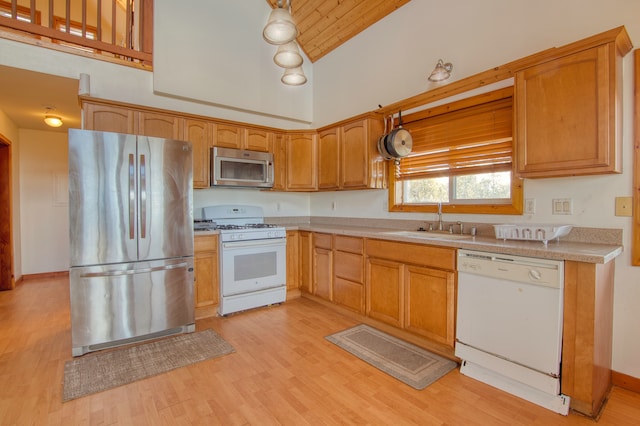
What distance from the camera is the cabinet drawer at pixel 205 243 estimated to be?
327cm

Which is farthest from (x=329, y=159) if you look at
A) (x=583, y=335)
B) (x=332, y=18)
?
(x=583, y=335)

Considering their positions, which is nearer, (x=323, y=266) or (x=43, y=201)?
(x=323, y=266)

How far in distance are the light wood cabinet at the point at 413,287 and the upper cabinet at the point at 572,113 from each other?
893mm

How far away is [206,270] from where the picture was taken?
11.0ft

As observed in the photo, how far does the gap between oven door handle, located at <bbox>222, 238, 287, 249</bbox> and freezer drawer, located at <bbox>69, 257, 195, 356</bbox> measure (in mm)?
463

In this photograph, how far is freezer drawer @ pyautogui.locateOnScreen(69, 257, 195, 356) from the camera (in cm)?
255

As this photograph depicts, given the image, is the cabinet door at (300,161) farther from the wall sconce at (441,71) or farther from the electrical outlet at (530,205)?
the electrical outlet at (530,205)

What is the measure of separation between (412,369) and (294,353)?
0.93m

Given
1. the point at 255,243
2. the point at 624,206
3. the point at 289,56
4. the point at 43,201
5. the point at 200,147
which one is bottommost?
the point at 255,243

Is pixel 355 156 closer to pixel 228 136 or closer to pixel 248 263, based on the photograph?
pixel 228 136

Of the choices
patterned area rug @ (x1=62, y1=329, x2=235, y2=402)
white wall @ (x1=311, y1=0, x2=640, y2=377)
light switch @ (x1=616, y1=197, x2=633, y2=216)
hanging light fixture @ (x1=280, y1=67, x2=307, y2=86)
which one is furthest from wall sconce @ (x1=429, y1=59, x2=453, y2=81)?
patterned area rug @ (x1=62, y1=329, x2=235, y2=402)

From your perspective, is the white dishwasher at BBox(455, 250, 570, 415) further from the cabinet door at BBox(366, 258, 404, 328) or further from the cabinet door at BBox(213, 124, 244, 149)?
the cabinet door at BBox(213, 124, 244, 149)

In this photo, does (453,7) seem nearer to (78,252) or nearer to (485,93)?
(485,93)

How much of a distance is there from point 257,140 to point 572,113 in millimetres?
3162
